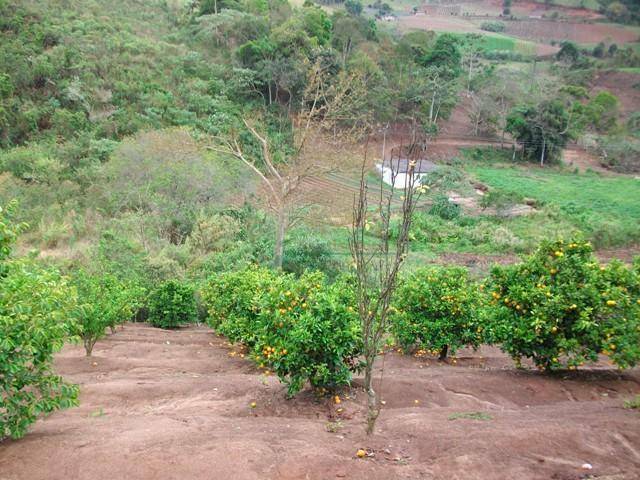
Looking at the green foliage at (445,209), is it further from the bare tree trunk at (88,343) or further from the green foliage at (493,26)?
the green foliage at (493,26)

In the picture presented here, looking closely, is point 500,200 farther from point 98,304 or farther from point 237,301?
point 98,304

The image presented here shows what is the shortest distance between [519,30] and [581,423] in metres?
81.5

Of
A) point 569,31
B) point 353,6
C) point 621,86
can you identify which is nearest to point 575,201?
point 621,86

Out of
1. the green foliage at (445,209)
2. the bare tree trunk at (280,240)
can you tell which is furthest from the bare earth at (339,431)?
the green foliage at (445,209)

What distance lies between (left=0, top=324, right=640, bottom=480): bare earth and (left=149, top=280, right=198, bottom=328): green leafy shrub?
17.5 ft

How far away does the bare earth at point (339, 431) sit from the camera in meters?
4.94

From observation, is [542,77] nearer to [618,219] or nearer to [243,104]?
[618,219]

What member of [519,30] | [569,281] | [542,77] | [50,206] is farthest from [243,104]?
[519,30]

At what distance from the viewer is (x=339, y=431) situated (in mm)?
5934

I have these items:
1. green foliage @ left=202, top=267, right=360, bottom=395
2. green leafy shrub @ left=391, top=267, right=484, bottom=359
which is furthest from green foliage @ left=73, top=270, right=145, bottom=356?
green leafy shrub @ left=391, top=267, right=484, bottom=359

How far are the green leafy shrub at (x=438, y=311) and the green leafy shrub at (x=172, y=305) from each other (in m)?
6.47

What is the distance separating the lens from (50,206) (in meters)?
23.5

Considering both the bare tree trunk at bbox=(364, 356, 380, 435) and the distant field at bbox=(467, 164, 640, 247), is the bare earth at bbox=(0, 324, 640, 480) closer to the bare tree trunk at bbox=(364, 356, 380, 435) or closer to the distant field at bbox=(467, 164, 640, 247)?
the bare tree trunk at bbox=(364, 356, 380, 435)

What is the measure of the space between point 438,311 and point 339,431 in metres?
4.76
